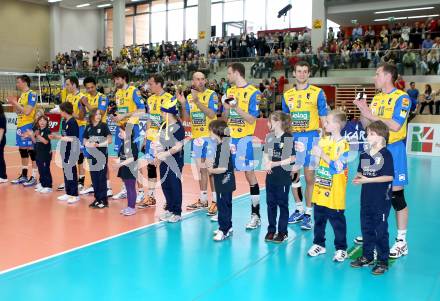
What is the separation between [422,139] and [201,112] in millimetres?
10461

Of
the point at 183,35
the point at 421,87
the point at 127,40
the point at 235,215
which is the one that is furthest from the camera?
the point at 127,40

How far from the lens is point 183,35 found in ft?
109

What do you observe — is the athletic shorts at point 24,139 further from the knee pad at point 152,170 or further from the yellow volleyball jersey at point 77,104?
the knee pad at point 152,170

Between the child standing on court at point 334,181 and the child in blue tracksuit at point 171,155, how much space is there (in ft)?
6.83

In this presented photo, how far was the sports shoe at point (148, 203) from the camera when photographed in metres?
6.88

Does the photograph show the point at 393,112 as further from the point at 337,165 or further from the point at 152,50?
the point at 152,50

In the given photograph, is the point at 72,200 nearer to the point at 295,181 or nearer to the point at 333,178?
the point at 295,181

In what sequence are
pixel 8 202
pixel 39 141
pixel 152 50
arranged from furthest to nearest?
pixel 152 50, pixel 39 141, pixel 8 202

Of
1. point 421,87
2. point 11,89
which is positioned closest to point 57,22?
point 11,89

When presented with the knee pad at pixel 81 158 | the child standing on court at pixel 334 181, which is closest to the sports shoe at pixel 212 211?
the child standing on court at pixel 334 181

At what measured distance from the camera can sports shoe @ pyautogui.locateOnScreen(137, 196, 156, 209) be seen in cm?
688

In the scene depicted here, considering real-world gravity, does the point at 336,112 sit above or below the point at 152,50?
below

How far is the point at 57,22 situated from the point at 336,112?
1349 inches

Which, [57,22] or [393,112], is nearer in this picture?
[393,112]
